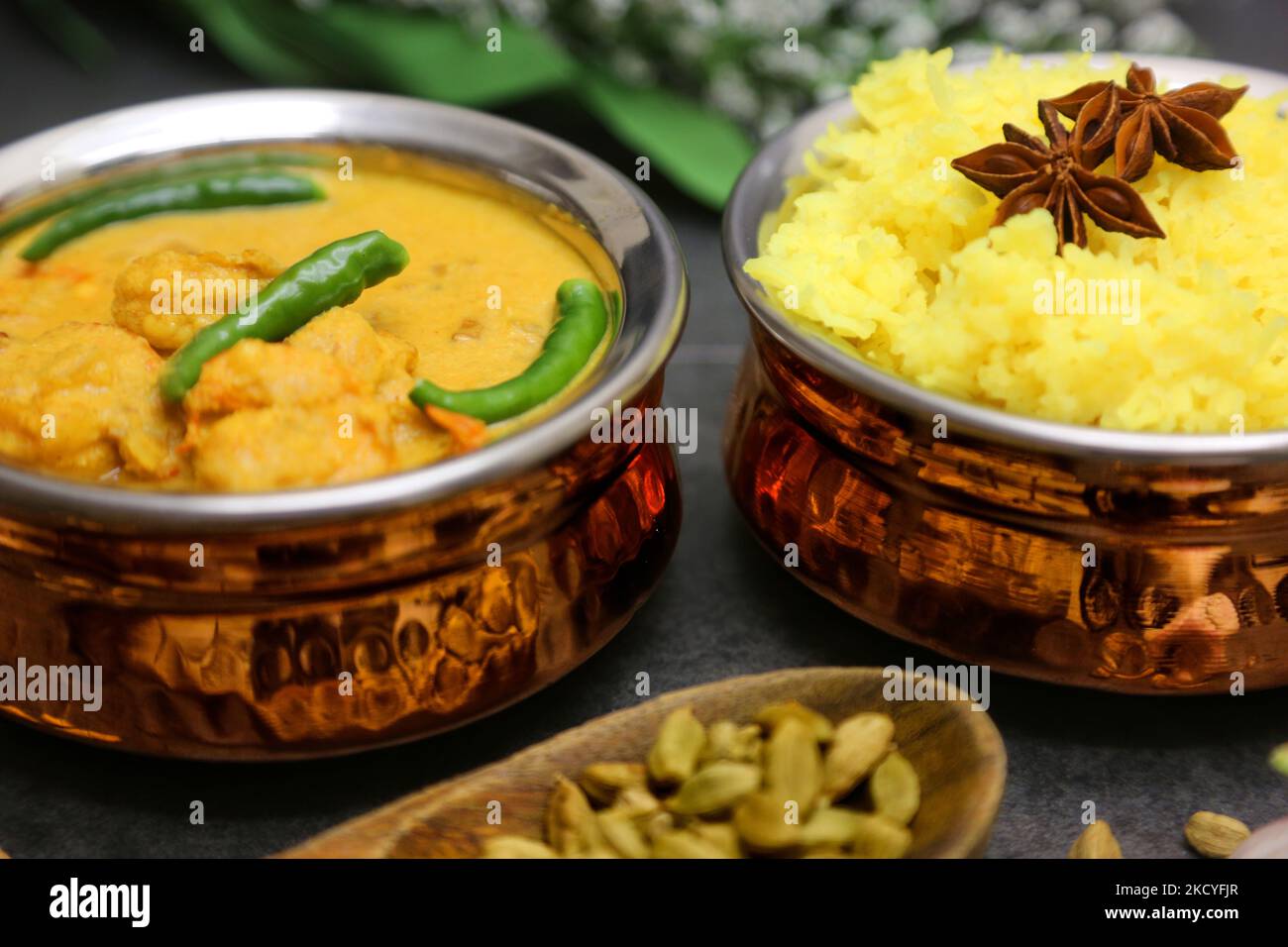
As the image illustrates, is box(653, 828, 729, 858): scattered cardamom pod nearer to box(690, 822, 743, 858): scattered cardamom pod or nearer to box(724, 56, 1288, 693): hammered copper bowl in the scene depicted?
box(690, 822, 743, 858): scattered cardamom pod

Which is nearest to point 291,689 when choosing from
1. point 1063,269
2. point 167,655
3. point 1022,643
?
point 167,655

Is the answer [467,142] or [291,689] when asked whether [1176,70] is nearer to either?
[467,142]

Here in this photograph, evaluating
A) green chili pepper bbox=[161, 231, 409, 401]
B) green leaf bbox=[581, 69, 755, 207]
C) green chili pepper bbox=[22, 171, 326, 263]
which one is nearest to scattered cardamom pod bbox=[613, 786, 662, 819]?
green chili pepper bbox=[161, 231, 409, 401]

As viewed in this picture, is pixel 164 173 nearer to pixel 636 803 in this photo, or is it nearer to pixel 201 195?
pixel 201 195

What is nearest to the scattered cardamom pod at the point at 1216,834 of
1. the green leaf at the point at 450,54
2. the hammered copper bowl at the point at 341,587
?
the hammered copper bowl at the point at 341,587

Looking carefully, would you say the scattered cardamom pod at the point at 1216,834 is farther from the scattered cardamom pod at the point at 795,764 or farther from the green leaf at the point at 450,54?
the green leaf at the point at 450,54
